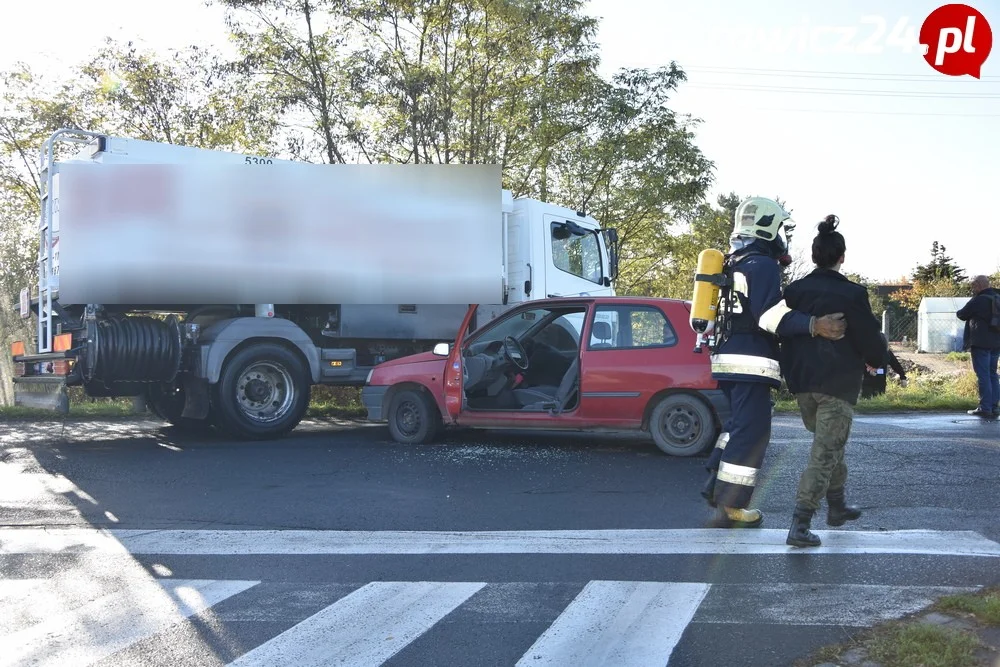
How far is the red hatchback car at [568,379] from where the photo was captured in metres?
8.69

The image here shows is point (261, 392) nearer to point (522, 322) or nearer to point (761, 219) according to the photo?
point (522, 322)

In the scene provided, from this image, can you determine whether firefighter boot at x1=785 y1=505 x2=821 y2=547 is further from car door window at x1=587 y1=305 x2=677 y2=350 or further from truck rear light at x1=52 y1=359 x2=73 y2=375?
truck rear light at x1=52 y1=359 x2=73 y2=375

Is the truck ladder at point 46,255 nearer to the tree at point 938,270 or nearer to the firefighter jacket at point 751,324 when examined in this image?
the firefighter jacket at point 751,324

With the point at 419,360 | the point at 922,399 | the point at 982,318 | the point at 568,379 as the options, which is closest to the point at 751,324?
the point at 568,379

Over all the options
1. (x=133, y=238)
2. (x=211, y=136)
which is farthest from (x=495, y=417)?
(x=211, y=136)

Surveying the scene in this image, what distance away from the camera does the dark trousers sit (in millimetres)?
12102

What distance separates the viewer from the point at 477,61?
59.5ft

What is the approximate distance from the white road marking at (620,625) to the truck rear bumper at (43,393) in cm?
720

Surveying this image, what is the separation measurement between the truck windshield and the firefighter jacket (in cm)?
681

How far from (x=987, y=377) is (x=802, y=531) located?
27.3ft

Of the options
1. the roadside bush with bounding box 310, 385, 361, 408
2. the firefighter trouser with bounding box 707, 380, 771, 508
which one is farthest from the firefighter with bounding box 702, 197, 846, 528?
the roadside bush with bounding box 310, 385, 361, 408

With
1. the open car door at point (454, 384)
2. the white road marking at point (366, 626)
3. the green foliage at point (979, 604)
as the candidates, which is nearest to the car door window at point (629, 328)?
the open car door at point (454, 384)

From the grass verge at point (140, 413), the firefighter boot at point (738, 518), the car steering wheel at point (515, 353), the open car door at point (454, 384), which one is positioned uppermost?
the car steering wheel at point (515, 353)

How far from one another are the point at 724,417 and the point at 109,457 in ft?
18.8
